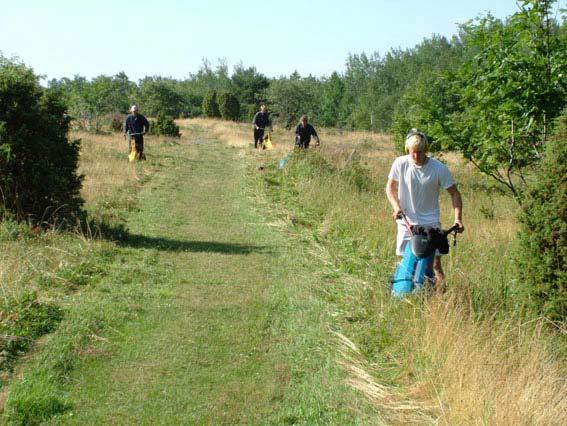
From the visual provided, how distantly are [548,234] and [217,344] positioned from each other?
2967mm

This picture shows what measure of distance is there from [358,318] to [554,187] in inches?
90.8

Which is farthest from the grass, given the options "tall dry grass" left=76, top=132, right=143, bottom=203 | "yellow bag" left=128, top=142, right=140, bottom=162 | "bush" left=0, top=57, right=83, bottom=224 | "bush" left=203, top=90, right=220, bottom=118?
"bush" left=203, top=90, right=220, bottom=118

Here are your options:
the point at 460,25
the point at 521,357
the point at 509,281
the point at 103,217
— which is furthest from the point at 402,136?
the point at 521,357

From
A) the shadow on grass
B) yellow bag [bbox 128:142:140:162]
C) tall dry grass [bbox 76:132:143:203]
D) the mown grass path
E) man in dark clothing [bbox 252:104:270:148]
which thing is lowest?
the mown grass path

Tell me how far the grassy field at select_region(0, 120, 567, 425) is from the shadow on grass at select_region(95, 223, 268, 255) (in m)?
0.04

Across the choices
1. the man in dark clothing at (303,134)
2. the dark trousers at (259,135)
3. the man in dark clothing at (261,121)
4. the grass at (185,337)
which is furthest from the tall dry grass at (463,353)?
the dark trousers at (259,135)

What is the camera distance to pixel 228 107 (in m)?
60.4

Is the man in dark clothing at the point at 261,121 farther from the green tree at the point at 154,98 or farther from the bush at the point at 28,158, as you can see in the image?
the green tree at the point at 154,98

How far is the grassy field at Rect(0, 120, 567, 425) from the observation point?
182 inches

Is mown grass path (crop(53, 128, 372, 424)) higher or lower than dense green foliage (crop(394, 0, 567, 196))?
lower

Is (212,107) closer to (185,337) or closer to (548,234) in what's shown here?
(185,337)

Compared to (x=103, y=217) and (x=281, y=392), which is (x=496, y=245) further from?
(x=103, y=217)

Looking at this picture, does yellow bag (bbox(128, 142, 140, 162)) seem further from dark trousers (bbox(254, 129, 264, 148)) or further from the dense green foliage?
the dense green foliage

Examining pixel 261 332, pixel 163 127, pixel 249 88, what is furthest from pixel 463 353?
pixel 249 88
